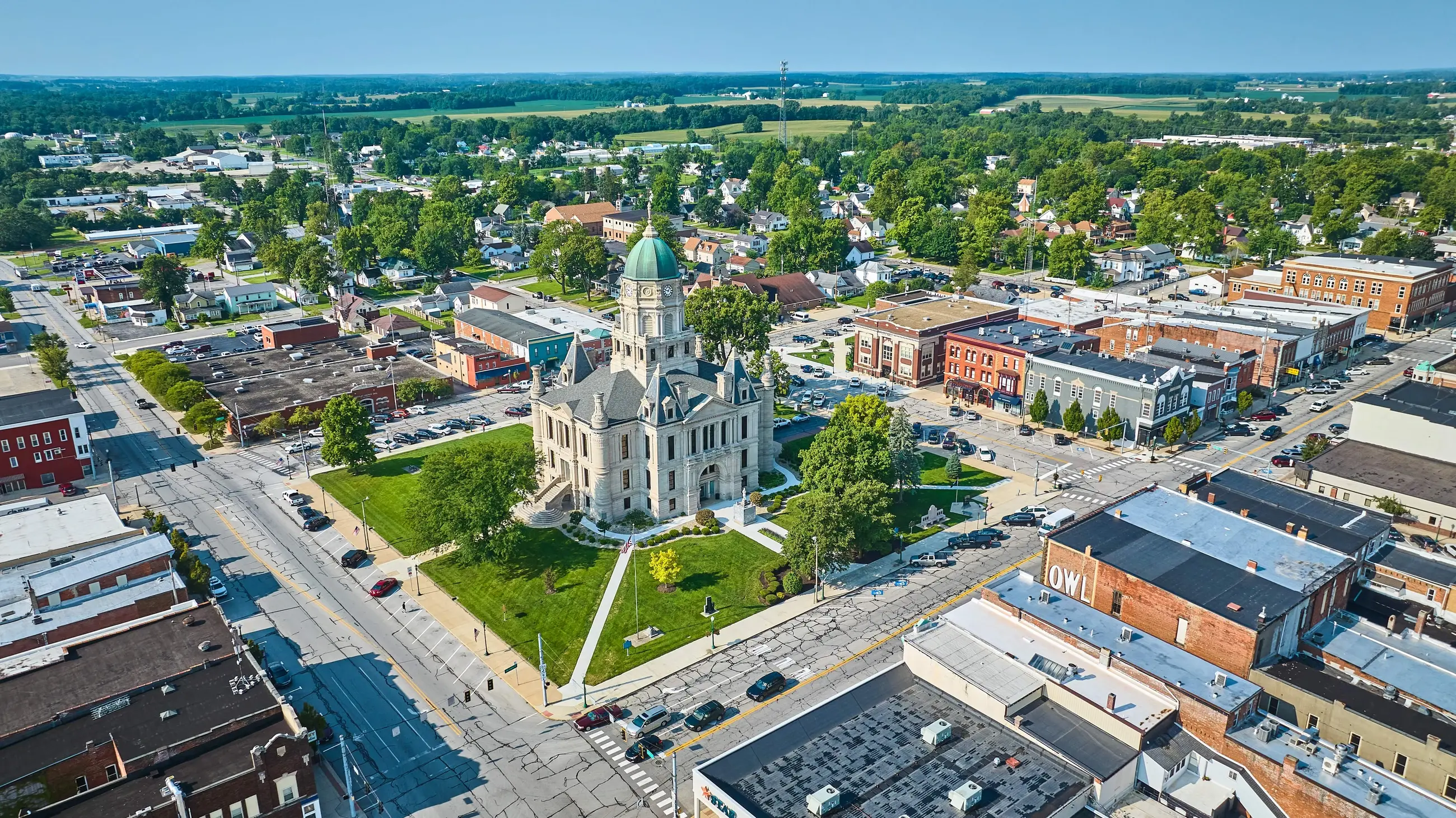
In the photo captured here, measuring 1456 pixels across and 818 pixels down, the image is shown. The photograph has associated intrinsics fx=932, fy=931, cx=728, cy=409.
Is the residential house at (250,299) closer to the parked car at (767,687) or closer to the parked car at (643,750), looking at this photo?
the parked car at (767,687)

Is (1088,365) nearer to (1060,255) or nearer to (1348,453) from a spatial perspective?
(1348,453)

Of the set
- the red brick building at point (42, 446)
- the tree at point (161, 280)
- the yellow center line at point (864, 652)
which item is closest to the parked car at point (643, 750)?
the yellow center line at point (864, 652)

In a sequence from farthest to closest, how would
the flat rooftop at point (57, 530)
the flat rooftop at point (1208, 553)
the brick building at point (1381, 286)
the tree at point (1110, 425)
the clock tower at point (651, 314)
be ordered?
1. the brick building at point (1381, 286)
2. the tree at point (1110, 425)
3. the clock tower at point (651, 314)
4. the flat rooftop at point (57, 530)
5. the flat rooftop at point (1208, 553)

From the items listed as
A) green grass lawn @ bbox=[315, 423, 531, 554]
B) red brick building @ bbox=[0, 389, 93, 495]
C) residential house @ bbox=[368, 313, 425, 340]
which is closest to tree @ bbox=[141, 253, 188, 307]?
residential house @ bbox=[368, 313, 425, 340]

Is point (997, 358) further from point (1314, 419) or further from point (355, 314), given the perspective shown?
point (355, 314)

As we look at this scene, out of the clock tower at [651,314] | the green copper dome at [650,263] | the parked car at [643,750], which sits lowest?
the parked car at [643,750]

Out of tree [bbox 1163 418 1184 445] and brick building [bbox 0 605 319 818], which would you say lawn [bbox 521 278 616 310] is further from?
brick building [bbox 0 605 319 818]
